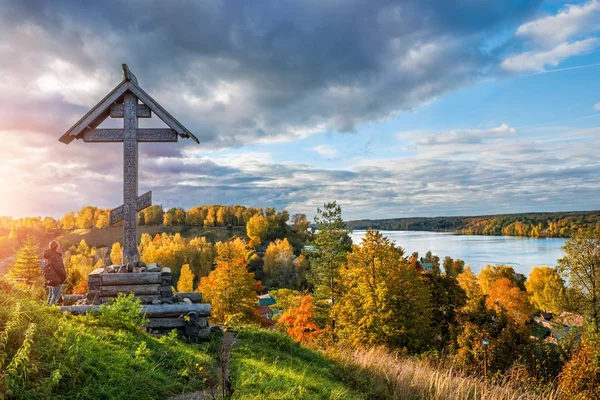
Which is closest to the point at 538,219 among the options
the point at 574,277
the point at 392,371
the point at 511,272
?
the point at 511,272

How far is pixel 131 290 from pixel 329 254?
74.7 feet

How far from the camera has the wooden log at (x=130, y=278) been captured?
9594 millimetres

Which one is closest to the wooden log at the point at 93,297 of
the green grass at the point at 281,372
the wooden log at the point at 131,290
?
the wooden log at the point at 131,290

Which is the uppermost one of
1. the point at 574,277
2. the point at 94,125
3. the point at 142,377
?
the point at 94,125

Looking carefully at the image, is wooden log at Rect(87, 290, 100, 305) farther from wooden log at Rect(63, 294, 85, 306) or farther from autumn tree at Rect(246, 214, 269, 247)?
autumn tree at Rect(246, 214, 269, 247)

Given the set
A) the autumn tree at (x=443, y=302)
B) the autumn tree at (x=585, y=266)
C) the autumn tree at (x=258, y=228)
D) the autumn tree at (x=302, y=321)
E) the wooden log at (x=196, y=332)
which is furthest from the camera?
the autumn tree at (x=258, y=228)

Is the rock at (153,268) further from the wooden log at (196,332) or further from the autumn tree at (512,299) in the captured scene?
the autumn tree at (512,299)

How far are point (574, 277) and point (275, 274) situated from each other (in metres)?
57.7

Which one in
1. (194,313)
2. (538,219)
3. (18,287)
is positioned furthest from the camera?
(538,219)

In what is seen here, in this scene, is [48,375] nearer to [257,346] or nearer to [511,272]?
[257,346]

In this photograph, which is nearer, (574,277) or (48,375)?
(48,375)

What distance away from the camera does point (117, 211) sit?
397 inches

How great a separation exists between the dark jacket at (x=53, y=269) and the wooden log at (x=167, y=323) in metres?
2.93

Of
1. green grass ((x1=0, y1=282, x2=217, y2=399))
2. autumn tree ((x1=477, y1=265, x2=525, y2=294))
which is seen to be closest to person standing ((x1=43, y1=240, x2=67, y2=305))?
green grass ((x1=0, y1=282, x2=217, y2=399))
